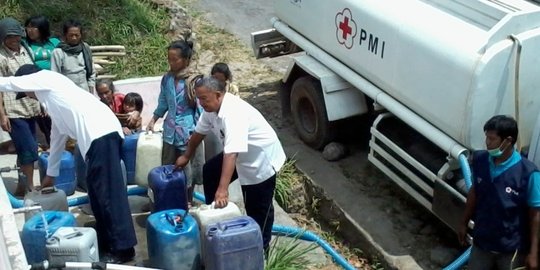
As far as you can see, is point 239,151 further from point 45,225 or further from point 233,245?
point 45,225

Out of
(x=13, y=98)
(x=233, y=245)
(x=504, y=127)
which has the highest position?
(x=504, y=127)

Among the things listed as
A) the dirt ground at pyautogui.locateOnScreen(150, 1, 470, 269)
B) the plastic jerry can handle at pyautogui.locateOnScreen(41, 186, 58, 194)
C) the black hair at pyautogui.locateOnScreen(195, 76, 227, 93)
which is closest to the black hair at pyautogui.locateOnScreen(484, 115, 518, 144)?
the black hair at pyautogui.locateOnScreen(195, 76, 227, 93)

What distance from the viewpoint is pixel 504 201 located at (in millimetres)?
5402

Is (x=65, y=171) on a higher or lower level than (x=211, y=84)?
lower

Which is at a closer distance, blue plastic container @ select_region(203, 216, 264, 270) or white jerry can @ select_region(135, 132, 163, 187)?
blue plastic container @ select_region(203, 216, 264, 270)

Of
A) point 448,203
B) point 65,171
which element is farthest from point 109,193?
point 448,203

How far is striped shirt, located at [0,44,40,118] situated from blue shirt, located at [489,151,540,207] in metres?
3.85

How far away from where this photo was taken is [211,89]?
5680mm

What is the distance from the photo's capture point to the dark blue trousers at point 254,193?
20.1ft

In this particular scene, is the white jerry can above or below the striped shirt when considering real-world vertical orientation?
below

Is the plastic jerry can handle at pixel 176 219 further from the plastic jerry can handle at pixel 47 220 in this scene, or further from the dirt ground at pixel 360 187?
the dirt ground at pixel 360 187

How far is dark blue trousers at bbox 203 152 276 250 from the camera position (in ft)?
20.1

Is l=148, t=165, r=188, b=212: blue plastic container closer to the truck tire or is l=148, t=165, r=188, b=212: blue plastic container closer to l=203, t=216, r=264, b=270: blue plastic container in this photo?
l=203, t=216, r=264, b=270: blue plastic container

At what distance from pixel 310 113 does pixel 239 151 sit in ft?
11.2
